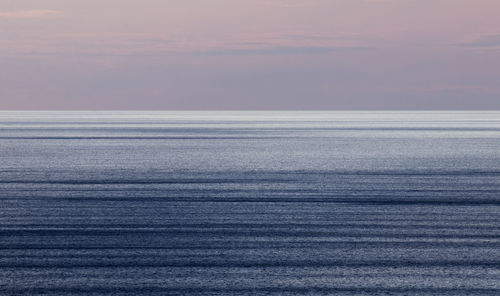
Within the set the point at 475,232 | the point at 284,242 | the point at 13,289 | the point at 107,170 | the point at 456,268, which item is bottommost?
the point at 13,289

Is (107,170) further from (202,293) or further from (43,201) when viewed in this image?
(202,293)

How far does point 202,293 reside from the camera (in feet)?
25.3

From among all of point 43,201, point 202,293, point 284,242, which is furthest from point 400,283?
point 43,201

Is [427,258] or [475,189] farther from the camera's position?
[475,189]

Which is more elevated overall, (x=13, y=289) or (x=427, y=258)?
(x=427, y=258)

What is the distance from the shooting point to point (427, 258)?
30.7 feet

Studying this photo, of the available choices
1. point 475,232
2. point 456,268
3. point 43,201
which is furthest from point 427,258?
point 43,201

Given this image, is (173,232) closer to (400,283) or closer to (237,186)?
(400,283)

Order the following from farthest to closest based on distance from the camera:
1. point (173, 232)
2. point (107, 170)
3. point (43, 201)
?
1. point (107, 170)
2. point (43, 201)
3. point (173, 232)

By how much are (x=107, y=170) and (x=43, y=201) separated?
682cm

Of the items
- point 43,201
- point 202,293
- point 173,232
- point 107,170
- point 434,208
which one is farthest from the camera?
point 107,170

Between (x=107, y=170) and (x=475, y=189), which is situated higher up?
(x=107, y=170)

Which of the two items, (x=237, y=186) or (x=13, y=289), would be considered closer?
(x=13, y=289)

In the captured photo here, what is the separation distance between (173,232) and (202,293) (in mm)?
3606
